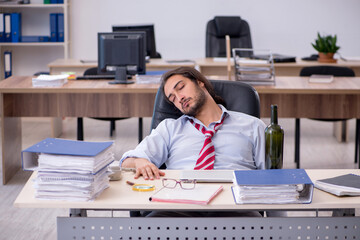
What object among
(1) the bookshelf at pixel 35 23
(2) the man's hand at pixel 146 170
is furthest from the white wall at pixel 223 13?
(2) the man's hand at pixel 146 170

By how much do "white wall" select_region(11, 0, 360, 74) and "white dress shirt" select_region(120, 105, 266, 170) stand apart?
15.6ft

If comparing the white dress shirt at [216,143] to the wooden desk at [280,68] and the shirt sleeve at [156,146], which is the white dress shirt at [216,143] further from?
the wooden desk at [280,68]

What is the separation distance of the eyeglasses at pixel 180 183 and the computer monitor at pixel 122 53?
2232mm

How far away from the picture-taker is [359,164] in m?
4.31

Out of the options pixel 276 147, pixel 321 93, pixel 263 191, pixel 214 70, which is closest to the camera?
pixel 263 191

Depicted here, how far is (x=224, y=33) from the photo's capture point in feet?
20.9

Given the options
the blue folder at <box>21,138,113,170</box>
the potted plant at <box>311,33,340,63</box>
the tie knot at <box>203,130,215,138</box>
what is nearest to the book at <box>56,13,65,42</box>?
the potted plant at <box>311,33,340,63</box>

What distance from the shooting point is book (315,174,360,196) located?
1826 mm

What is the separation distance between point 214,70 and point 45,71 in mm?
2465

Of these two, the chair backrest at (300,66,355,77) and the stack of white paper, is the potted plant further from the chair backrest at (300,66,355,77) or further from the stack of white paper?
the stack of white paper

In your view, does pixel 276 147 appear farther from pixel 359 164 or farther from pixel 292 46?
pixel 292 46

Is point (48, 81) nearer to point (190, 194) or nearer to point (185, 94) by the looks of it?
point (185, 94)

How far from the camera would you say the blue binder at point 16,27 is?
6477mm

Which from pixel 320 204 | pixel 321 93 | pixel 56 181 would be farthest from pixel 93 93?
pixel 320 204
